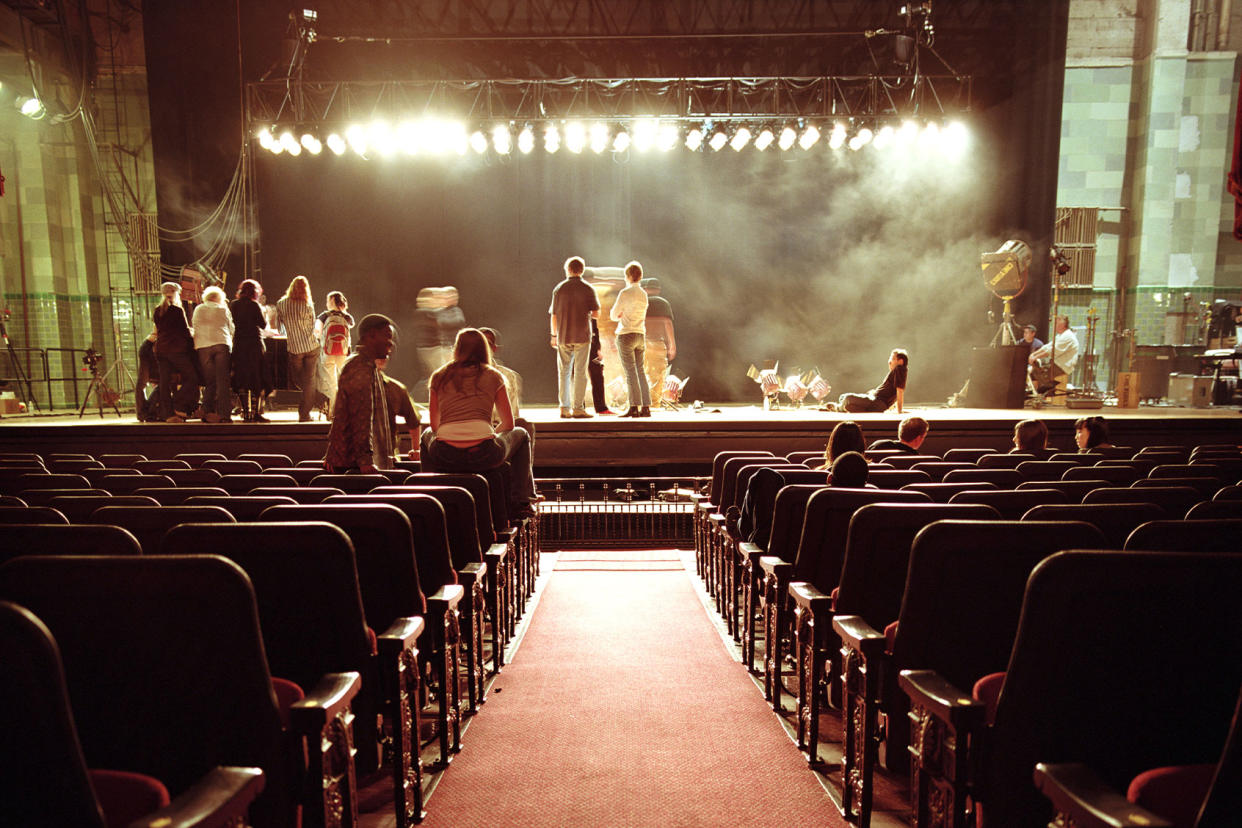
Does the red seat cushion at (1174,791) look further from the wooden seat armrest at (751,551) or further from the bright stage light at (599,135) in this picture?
the bright stage light at (599,135)

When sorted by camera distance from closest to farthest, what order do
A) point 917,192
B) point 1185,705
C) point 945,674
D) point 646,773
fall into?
point 1185,705 < point 945,674 < point 646,773 < point 917,192

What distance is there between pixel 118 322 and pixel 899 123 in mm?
12107

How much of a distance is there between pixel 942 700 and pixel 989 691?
24 centimetres

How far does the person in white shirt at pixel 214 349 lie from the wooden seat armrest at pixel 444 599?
595cm

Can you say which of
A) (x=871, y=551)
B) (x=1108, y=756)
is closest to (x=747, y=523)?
(x=871, y=551)

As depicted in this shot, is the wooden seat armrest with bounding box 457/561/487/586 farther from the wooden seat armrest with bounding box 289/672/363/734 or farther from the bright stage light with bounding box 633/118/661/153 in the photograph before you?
the bright stage light with bounding box 633/118/661/153

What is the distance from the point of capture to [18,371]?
36.1 feet

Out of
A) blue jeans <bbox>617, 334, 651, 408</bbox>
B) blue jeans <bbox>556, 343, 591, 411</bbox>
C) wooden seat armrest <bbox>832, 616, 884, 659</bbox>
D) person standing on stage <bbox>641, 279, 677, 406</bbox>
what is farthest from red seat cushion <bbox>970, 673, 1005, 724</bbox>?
person standing on stage <bbox>641, 279, 677, 406</bbox>

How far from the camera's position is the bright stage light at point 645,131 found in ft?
31.9

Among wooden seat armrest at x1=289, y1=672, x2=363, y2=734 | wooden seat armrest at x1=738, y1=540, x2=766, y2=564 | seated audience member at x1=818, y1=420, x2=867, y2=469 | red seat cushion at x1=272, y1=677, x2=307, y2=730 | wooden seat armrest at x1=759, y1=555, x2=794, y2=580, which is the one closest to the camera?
A: wooden seat armrest at x1=289, y1=672, x2=363, y2=734

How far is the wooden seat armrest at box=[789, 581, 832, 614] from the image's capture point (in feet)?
7.10

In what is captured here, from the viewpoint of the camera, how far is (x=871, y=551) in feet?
6.76

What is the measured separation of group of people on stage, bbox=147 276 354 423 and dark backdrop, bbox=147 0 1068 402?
353cm

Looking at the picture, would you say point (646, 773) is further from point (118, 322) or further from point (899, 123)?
point (118, 322)
